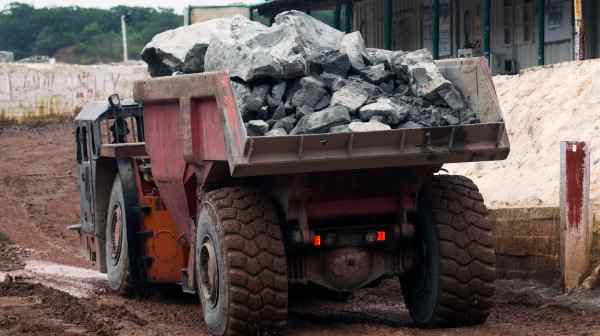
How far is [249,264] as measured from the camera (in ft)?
28.2

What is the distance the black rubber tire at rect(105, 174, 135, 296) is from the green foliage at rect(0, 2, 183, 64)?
66980 mm

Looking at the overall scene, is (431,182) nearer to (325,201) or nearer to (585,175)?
(325,201)

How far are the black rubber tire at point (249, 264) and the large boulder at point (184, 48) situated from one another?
170cm

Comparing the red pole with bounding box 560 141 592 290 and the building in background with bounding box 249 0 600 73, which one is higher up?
the building in background with bounding box 249 0 600 73

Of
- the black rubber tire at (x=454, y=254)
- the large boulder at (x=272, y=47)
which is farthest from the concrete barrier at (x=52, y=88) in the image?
the black rubber tire at (x=454, y=254)

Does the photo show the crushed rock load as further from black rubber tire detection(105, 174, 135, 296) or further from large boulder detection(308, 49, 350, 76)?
black rubber tire detection(105, 174, 135, 296)

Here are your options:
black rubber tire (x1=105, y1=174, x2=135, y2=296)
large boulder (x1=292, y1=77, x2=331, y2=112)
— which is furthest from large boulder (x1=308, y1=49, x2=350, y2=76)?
black rubber tire (x1=105, y1=174, x2=135, y2=296)

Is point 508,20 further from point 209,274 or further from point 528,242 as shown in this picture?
point 209,274

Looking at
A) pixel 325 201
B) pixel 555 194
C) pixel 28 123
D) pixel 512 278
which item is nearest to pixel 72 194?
pixel 28 123

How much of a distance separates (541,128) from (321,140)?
8.68 meters

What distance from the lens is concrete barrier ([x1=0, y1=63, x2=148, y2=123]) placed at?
34.1m

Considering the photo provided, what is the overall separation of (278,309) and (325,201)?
0.91 metres

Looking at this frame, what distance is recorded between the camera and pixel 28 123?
34406mm

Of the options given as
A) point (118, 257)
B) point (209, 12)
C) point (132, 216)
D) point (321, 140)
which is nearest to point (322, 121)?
point (321, 140)
